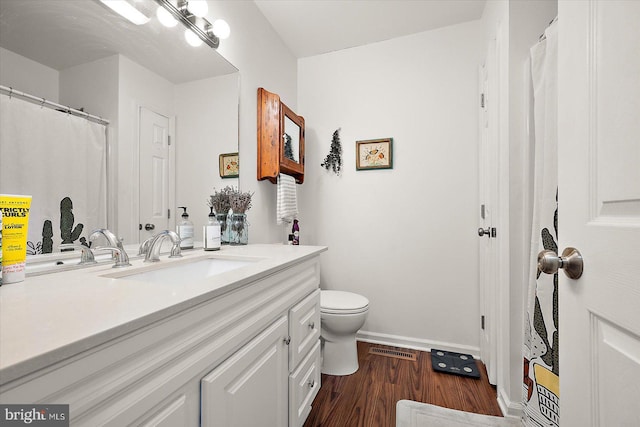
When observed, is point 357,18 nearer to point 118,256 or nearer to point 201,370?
point 118,256

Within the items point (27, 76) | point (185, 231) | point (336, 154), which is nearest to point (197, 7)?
point (27, 76)

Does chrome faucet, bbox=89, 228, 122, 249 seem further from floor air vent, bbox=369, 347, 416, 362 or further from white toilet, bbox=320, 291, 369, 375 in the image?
floor air vent, bbox=369, 347, 416, 362

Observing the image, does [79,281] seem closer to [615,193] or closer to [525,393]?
[615,193]

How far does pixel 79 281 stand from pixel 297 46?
234 cm

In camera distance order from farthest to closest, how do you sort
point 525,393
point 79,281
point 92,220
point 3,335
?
point 525,393 < point 92,220 < point 79,281 < point 3,335

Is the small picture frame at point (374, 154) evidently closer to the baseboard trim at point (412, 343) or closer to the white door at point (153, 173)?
the baseboard trim at point (412, 343)

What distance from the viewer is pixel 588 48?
0.55 m

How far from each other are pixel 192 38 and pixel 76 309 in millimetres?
1400

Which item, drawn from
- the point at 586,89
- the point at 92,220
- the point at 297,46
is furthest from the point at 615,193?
the point at 297,46

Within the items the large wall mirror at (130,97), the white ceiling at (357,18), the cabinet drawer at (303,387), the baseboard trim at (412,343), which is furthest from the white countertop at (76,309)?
the white ceiling at (357,18)

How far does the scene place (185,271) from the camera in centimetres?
116

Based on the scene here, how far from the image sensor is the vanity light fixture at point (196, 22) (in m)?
1.30

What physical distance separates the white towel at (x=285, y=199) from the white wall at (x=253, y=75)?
4.6 inches

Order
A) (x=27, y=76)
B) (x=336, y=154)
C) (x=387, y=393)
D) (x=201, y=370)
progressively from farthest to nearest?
(x=336, y=154), (x=387, y=393), (x=27, y=76), (x=201, y=370)
